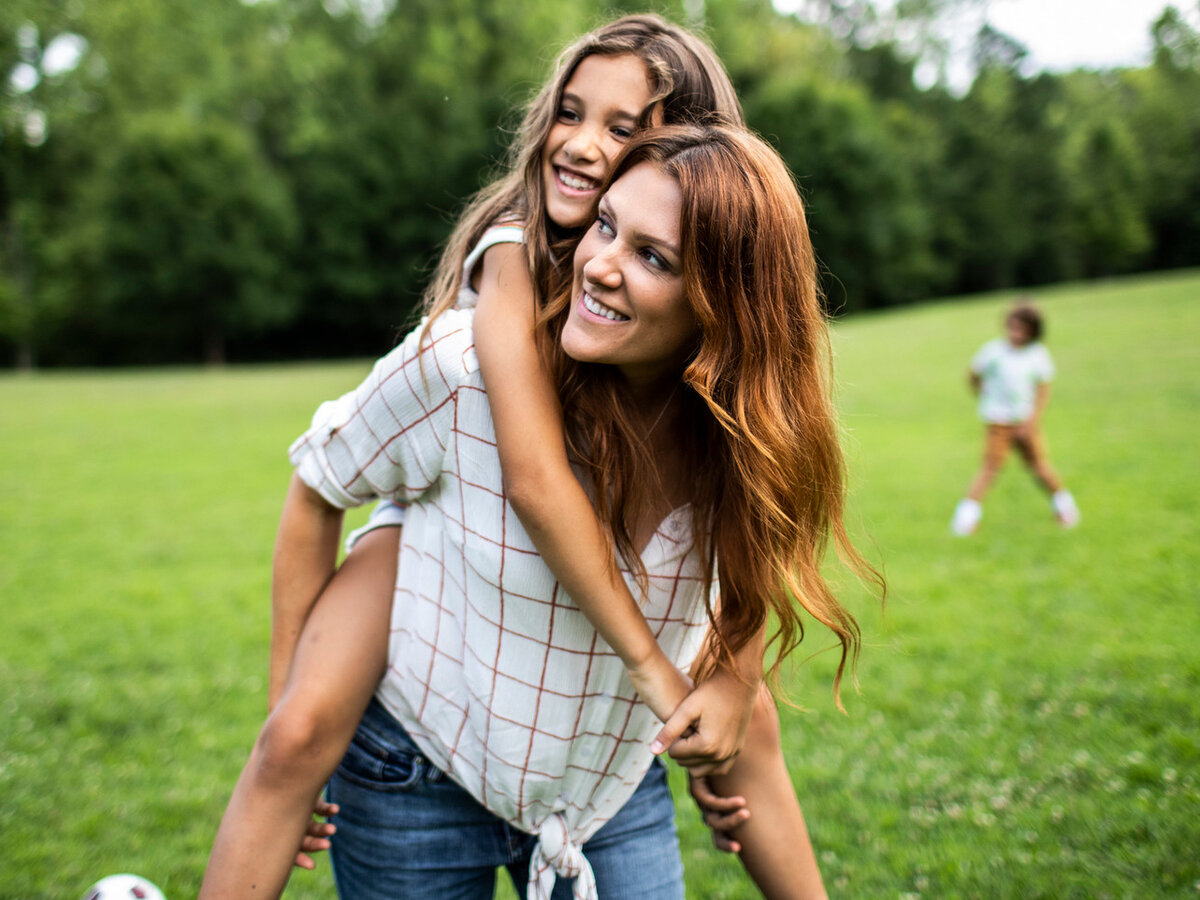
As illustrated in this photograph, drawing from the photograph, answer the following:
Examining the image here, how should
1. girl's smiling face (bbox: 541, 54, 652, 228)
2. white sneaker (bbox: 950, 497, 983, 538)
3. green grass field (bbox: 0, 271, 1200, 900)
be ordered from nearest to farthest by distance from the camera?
girl's smiling face (bbox: 541, 54, 652, 228) < green grass field (bbox: 0, 271, 1200, 900) < white sneaker (bbox: 950, 497, 983, 538)

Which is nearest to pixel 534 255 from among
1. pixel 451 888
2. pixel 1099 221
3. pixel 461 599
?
pixel 461 599

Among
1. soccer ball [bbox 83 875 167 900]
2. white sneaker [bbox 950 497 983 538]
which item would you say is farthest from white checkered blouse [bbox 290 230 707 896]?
white sneaker [bbox 950 497 983 538]

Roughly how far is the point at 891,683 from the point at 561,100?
406 cm

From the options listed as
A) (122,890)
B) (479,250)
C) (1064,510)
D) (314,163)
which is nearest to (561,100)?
(479,250)

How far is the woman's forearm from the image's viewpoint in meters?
2.13

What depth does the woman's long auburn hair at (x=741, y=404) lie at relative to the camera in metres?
1.76

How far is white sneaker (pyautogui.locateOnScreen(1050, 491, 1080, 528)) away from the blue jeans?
757 cm

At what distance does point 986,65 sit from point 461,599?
61.5 metres

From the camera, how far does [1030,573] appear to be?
727 centimetres

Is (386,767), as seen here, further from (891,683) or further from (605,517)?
(891,683)

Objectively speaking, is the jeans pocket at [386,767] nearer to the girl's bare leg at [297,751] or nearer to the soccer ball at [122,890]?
the girl's bare leg at [297,751]

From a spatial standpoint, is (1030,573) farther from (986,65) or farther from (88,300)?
(986,65)

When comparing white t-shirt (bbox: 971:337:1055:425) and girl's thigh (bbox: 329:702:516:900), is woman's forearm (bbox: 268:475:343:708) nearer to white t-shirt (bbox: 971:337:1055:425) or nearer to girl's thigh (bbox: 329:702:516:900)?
girl's thigh (bbox: 329:702:516:900)

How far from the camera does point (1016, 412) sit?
862cm
